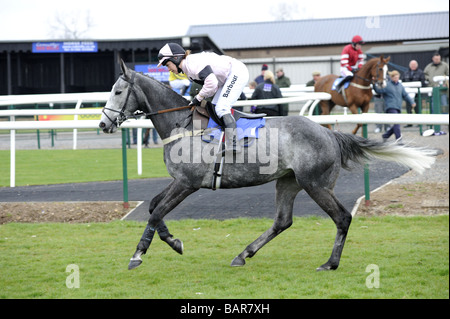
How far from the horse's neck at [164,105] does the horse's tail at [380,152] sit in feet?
4.91

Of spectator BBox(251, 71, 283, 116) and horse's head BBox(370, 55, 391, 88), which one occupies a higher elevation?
horse's head BBox(370, 55, 391, 88)

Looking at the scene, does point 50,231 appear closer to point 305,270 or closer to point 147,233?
point 147,233

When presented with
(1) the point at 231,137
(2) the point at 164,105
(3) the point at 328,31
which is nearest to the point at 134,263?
(1) the point at 231,137

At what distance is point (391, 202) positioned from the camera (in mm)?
8117

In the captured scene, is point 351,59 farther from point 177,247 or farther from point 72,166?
point 177,247

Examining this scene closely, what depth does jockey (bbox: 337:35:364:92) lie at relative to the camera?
14.2 metres

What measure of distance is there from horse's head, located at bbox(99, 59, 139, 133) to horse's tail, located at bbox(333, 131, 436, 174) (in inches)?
77.8

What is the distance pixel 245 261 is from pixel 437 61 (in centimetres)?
1362

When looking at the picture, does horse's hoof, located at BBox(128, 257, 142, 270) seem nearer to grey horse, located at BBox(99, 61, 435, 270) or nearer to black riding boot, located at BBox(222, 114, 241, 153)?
grey horse, located at BBox(99, 61, 435, 270)

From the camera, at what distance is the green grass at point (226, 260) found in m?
4.80

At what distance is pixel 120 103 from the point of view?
5863 millimetres

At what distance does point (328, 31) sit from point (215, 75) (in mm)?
47475

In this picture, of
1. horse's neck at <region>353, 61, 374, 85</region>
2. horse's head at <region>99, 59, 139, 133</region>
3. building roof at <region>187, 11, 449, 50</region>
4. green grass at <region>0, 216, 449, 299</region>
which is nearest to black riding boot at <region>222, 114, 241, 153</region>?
horse's head at <region>99, 59, 139, 133</region>
